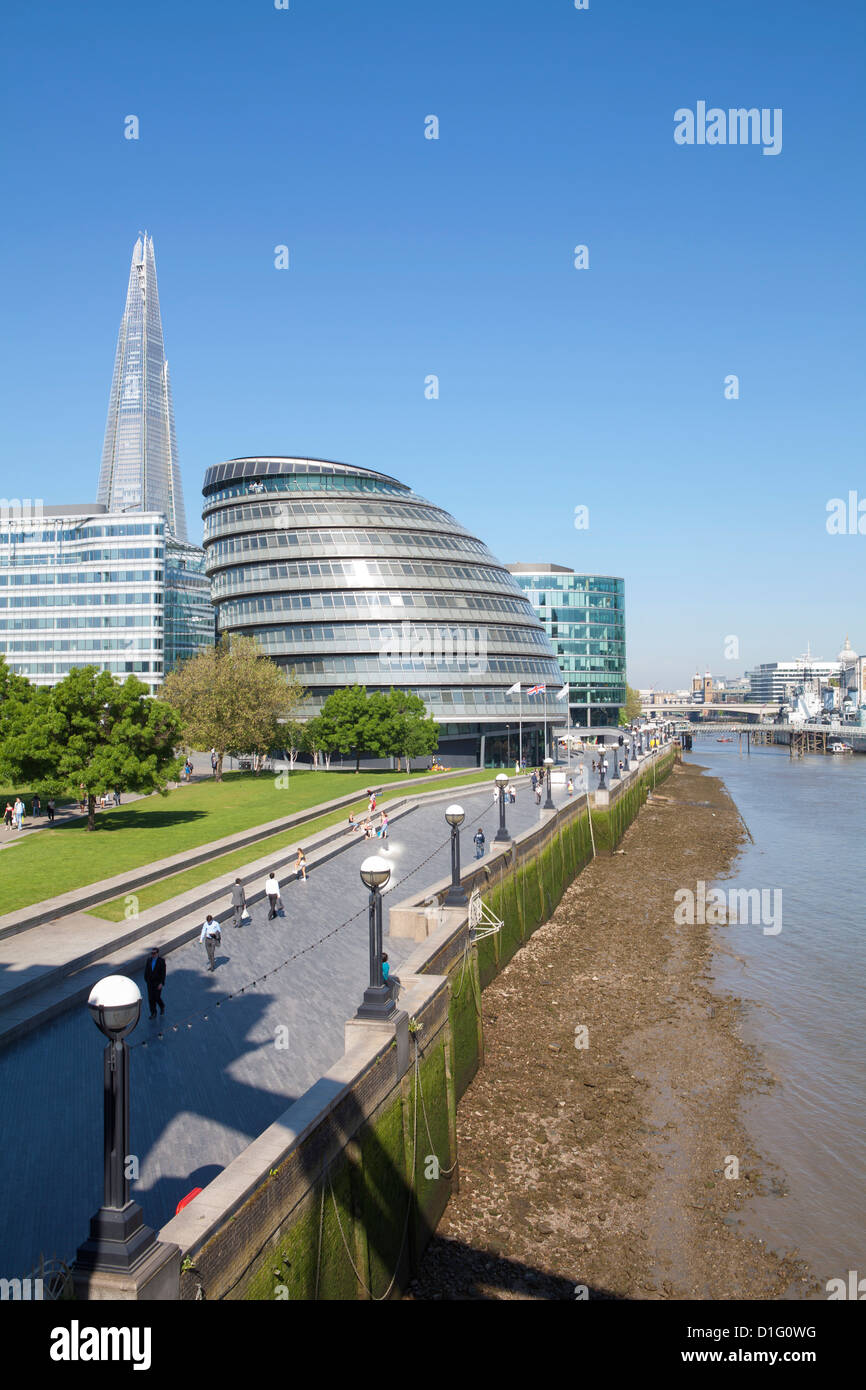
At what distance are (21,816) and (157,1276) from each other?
32.7 m

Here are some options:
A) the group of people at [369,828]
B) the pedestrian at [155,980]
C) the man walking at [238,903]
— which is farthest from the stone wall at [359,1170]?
the group of people at [369,828]

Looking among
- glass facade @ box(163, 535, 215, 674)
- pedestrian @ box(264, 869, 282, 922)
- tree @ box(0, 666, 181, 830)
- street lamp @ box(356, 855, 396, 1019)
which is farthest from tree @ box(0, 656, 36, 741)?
glass facade @ box(163, 535, 215, 674)

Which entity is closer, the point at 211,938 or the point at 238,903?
the point at 211,938

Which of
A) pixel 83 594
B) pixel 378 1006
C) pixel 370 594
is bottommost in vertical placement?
pixel 378 1006

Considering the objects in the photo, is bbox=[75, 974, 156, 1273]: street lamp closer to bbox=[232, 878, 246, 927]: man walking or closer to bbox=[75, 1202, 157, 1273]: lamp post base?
bbox=[75, 1202, 157, 1273]: lamp post base

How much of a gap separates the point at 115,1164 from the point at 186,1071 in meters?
A: 9.13

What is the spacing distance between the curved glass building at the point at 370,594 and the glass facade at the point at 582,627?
221ft

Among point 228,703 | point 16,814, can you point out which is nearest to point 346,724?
point 228,703

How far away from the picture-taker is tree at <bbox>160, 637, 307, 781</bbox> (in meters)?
54.0

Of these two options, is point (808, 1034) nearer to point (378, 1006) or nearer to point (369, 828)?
point (378, 1006)

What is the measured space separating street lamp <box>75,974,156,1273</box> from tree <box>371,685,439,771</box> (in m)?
55.4

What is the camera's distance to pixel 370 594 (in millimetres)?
75000
